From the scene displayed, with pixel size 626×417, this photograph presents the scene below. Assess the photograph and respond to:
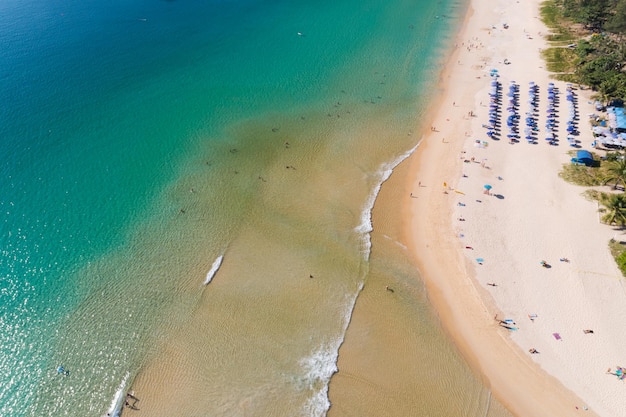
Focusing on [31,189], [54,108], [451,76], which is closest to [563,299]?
[451,76]

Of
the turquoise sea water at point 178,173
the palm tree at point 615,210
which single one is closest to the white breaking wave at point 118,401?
the turquoise sea water at point 178,173

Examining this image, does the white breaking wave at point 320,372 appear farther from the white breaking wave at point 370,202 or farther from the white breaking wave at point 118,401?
the white breaking wave at point 118,401

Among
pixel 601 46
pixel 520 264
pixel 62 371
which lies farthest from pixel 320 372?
pixel 601 46

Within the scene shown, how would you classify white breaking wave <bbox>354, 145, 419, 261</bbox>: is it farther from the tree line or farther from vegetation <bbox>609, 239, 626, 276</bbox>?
the tree line

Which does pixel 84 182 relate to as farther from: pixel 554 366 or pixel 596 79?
pixel 596 79

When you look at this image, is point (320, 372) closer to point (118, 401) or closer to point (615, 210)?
point (118, 401)

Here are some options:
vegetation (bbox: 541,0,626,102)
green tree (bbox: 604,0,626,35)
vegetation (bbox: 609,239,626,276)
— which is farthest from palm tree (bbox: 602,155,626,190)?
green tree (bbox: 604,0,626,35)

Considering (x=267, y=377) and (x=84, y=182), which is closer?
(x=267, y=377)
